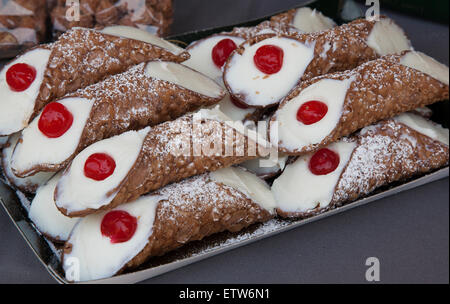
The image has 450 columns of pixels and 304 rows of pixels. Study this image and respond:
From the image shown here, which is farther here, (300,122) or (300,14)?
(300,14)

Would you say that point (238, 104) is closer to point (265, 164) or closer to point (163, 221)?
point (265, 164)

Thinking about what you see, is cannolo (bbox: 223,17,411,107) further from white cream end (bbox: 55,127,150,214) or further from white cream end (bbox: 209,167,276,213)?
white cream end (bbox: 55,127,150,214)

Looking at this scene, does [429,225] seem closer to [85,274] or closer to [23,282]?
[85,274]

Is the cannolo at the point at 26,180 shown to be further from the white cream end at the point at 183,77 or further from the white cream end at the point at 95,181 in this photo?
the white cream end at the point at 183,77

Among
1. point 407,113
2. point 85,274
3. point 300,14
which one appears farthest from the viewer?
point 300,14

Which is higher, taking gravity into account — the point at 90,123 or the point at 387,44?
the point at 387,44

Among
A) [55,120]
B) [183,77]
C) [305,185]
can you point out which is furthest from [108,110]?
[305,185]

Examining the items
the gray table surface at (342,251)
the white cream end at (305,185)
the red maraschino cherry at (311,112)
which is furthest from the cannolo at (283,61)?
the gray table surface at (342,251)
